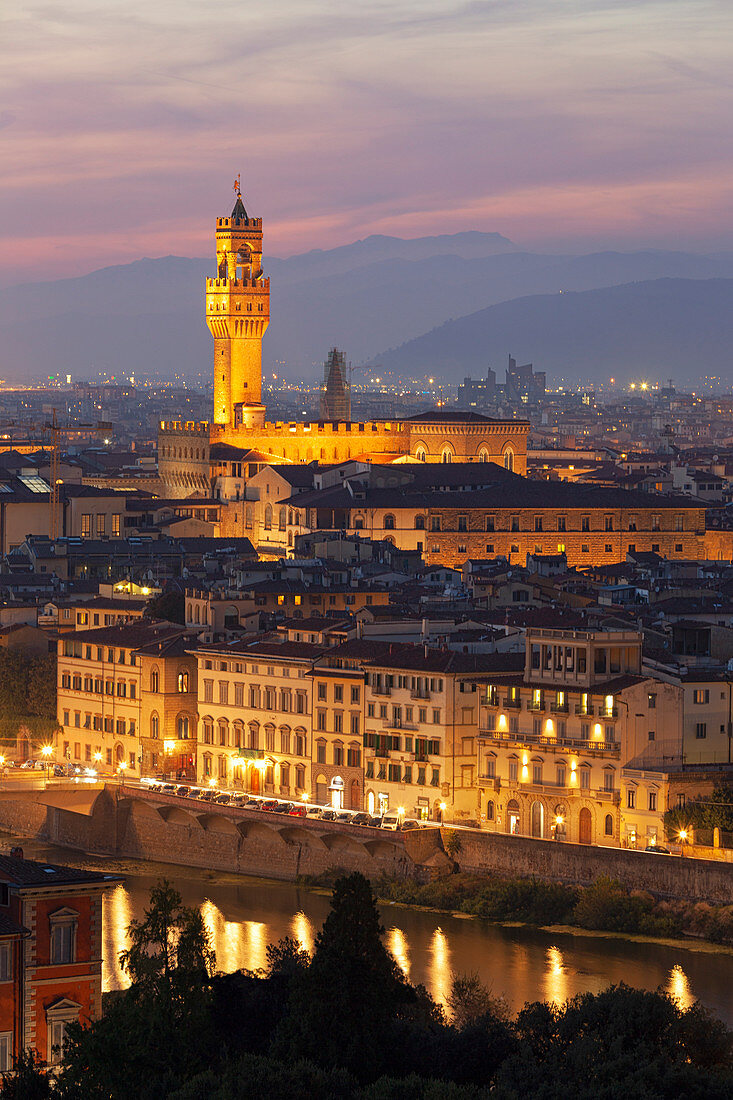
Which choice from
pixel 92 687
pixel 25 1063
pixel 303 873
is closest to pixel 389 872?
pixel 303 873

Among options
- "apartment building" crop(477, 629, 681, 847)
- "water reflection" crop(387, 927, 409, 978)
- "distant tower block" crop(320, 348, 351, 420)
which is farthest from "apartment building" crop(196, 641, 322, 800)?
"distant tower block" crop(320, 348, 351, 420)

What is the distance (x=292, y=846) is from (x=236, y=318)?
199ft

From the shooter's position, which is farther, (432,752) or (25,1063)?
(432,752)

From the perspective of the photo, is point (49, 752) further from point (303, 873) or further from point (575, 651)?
point (575, 651)

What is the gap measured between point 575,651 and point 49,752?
14791mm

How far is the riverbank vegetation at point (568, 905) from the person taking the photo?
145 feet

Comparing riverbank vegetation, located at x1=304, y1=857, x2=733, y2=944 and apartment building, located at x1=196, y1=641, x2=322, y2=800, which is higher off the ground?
apartment building, located at x1=196, y1=641, x2=322, y2=800

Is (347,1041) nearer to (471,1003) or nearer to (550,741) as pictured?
(471,1003)

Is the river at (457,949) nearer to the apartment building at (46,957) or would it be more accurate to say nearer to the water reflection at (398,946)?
the water reflection at (398,946)

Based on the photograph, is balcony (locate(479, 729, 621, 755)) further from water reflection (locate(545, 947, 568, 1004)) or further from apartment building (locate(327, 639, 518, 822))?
water reflection (locate(545, 947, 568, 1004))

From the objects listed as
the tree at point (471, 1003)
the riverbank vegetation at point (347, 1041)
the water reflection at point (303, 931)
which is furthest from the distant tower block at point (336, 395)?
the riverbank vegetation at point (347, 1041)

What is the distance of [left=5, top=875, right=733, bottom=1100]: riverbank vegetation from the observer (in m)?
30.3

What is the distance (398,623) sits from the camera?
56156mm

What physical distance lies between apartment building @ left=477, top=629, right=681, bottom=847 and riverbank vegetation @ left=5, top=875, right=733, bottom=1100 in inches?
468
